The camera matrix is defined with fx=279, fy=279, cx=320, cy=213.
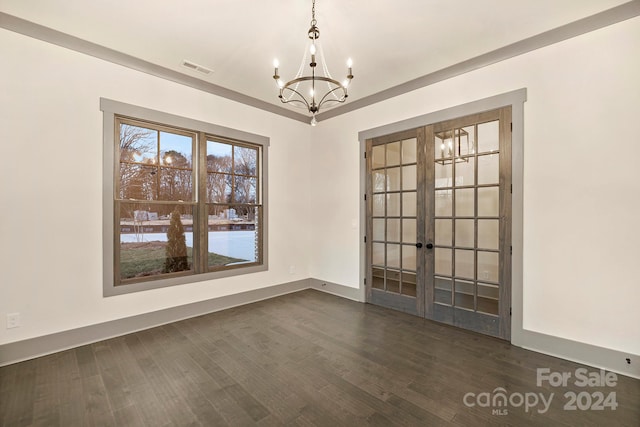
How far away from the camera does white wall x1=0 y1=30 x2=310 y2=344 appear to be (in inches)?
105

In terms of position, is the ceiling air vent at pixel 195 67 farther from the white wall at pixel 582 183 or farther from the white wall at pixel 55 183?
the white wall at pixel 582 183

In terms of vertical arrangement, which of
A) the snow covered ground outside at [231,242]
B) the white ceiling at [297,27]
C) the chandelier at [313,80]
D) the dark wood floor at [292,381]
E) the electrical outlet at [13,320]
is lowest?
the dark wood floor at [292,381]

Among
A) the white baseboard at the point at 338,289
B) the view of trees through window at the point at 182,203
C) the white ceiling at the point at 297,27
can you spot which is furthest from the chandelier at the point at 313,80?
the white baseboard at the point at 338,289

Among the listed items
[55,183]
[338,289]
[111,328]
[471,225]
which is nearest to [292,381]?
[111,328]

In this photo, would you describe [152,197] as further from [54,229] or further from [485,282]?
[485,282]

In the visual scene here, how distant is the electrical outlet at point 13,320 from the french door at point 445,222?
4062mm

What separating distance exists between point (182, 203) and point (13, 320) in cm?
194

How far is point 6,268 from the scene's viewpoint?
2637mm

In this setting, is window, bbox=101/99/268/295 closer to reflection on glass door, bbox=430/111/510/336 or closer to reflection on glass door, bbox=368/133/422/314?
reflection on glass door, bbox=368/133/422/314

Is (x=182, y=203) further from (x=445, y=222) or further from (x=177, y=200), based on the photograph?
(x=445, y=222)

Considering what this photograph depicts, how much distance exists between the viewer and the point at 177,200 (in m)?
3.82

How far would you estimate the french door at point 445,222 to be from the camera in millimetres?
3199

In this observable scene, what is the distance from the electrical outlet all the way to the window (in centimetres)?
72

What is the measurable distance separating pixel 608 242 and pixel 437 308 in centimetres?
183
